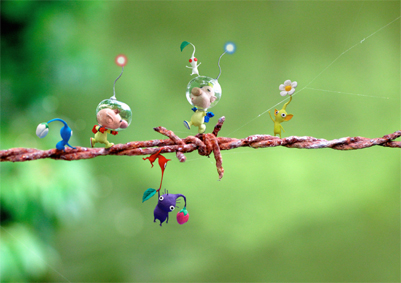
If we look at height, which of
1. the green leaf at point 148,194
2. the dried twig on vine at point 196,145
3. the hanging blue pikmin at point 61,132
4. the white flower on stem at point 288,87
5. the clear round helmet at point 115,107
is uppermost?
the white flower on stem at point 288,87

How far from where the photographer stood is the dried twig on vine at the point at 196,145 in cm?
47

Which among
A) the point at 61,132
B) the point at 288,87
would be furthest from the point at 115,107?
the point at 288,87

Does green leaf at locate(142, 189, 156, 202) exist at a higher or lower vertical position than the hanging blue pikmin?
lower

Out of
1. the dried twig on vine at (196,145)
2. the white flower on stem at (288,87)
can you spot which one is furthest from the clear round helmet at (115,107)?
the white flower on stem at (288,87)

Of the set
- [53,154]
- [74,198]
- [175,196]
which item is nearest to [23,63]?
[74,198]

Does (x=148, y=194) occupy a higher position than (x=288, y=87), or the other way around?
(x=288, y=87)

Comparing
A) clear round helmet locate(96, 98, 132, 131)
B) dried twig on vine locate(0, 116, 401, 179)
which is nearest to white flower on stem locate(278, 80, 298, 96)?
dried twig on vine locate(0, 116, 401, 179)

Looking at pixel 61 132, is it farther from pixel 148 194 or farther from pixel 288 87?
pixel 288 87

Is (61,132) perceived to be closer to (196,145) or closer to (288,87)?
(196,145)

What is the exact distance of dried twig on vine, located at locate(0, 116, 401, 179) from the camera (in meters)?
0.47

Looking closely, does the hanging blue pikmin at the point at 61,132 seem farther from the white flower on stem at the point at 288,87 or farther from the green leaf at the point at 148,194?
the white flower on stem at the point at 288,87

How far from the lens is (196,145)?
0.47 metres

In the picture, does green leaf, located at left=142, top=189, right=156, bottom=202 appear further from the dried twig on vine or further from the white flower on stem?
the white flower on stem

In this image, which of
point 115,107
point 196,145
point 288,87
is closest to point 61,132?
point 115,107
